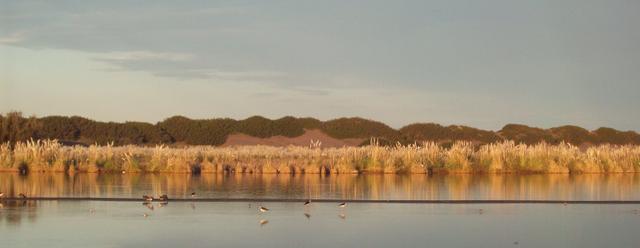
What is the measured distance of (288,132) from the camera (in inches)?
2621

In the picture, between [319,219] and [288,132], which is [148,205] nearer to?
[319,219]

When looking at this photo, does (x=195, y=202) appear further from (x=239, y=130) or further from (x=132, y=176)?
(x=239, y=130)

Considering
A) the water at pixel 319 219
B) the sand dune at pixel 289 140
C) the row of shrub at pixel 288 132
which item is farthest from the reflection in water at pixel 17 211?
the sand dune at pixel 289 140

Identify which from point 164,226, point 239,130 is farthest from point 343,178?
point 239,130

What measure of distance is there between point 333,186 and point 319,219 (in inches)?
328

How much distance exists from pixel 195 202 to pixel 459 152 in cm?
1643

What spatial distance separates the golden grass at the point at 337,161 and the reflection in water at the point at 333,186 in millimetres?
1882

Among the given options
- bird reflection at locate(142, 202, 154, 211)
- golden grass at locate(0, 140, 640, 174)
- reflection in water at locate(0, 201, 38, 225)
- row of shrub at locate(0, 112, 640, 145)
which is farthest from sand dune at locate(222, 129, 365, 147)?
reflection in water at locate(0, 201, 38, 225)

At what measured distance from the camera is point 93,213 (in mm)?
17219

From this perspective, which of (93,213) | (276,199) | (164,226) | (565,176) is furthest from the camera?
(565,176)

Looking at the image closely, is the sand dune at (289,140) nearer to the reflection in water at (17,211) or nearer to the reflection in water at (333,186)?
the reflection in water at (333,186)

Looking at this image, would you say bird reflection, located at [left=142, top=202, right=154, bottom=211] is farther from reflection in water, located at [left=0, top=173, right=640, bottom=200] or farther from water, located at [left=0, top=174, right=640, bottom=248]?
reflection in water, located at [left=0, top=173, right=640, bottom=200]

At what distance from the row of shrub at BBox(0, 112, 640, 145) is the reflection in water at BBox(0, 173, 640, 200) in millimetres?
31262

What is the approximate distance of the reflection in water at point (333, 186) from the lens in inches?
856
